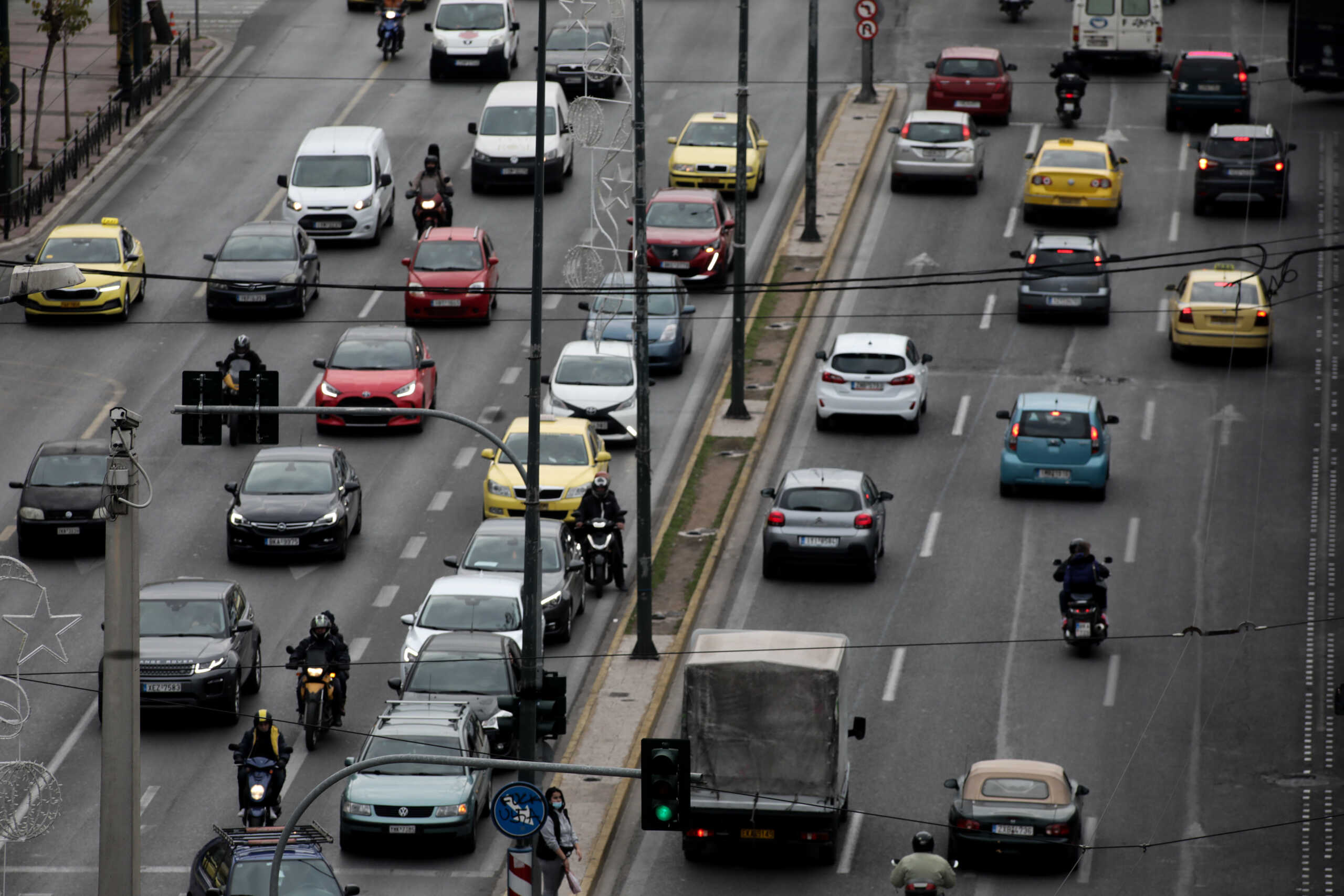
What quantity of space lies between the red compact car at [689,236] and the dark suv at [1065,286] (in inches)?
223

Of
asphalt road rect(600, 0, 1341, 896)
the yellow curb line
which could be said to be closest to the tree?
the yellow curb line

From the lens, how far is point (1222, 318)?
4425 cm

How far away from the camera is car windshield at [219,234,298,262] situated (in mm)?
45656

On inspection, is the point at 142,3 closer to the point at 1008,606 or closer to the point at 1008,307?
the point at 1008,307

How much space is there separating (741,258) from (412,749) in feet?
50.7

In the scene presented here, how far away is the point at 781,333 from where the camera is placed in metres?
46.2

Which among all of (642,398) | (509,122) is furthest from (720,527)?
(509,122)

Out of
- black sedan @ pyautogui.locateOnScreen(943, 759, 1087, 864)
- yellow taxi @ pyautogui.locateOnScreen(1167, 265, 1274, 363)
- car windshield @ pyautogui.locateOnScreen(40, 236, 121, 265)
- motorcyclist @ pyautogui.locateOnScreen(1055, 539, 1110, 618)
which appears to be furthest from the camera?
car windshield @ pyautogui.locateOnScreen(40, 236, 121, 265)

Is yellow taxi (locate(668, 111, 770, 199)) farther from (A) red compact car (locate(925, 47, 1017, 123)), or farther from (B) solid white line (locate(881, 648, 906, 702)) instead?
(B) solid white line (locate(881, 648, 906, 702))

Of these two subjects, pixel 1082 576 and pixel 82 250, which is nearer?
pixel 1082 576

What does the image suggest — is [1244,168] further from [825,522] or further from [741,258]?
[825,522]

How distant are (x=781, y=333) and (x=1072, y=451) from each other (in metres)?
8.76

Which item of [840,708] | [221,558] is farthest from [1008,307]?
[840,708]

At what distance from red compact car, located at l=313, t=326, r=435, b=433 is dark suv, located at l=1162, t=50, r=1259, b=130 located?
2172 centimetres
